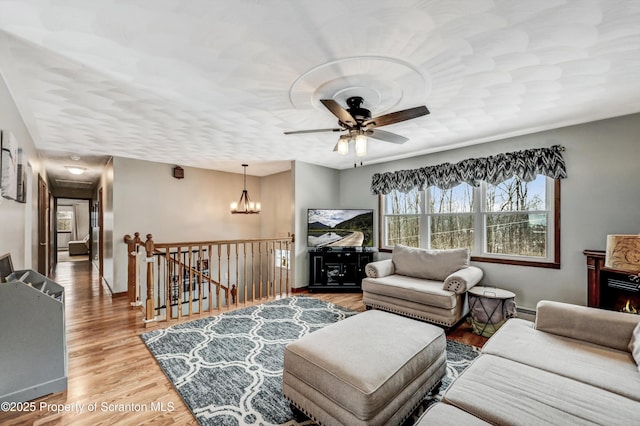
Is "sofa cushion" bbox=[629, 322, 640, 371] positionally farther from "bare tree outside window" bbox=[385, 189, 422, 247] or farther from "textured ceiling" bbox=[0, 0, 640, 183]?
"bare tree outside window" bbox=[385, 189, 422, 247]

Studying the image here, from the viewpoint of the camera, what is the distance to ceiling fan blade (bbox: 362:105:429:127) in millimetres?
2010

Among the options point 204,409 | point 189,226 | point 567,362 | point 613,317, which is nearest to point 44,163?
point 189,226

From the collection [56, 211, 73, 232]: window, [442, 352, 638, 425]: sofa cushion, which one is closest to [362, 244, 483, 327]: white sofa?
[442, 352, 638, 425]: sofa cushion

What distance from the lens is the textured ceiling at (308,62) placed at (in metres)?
1.44

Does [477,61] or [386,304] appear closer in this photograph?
[477,61]

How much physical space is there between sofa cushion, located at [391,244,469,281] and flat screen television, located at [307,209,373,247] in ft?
3.03

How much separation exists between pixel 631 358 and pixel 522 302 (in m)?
2.01

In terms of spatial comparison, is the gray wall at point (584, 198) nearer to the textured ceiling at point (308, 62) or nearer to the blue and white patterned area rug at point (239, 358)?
the textured ceiling at point (308, 62)

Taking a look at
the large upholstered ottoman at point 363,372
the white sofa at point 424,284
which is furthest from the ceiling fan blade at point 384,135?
the white sofa at point 424,284

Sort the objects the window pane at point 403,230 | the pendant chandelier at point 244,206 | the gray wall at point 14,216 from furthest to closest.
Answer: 1. the pendant chandelier at point 244,206
2. the window pane at point 403,230
3. the gray wall at point 14,216

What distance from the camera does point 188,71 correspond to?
199cm

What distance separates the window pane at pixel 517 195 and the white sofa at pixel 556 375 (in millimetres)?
1930

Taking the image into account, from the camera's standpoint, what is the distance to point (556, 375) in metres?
1.51

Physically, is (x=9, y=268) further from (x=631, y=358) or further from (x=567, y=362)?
(x=631, y=358)
